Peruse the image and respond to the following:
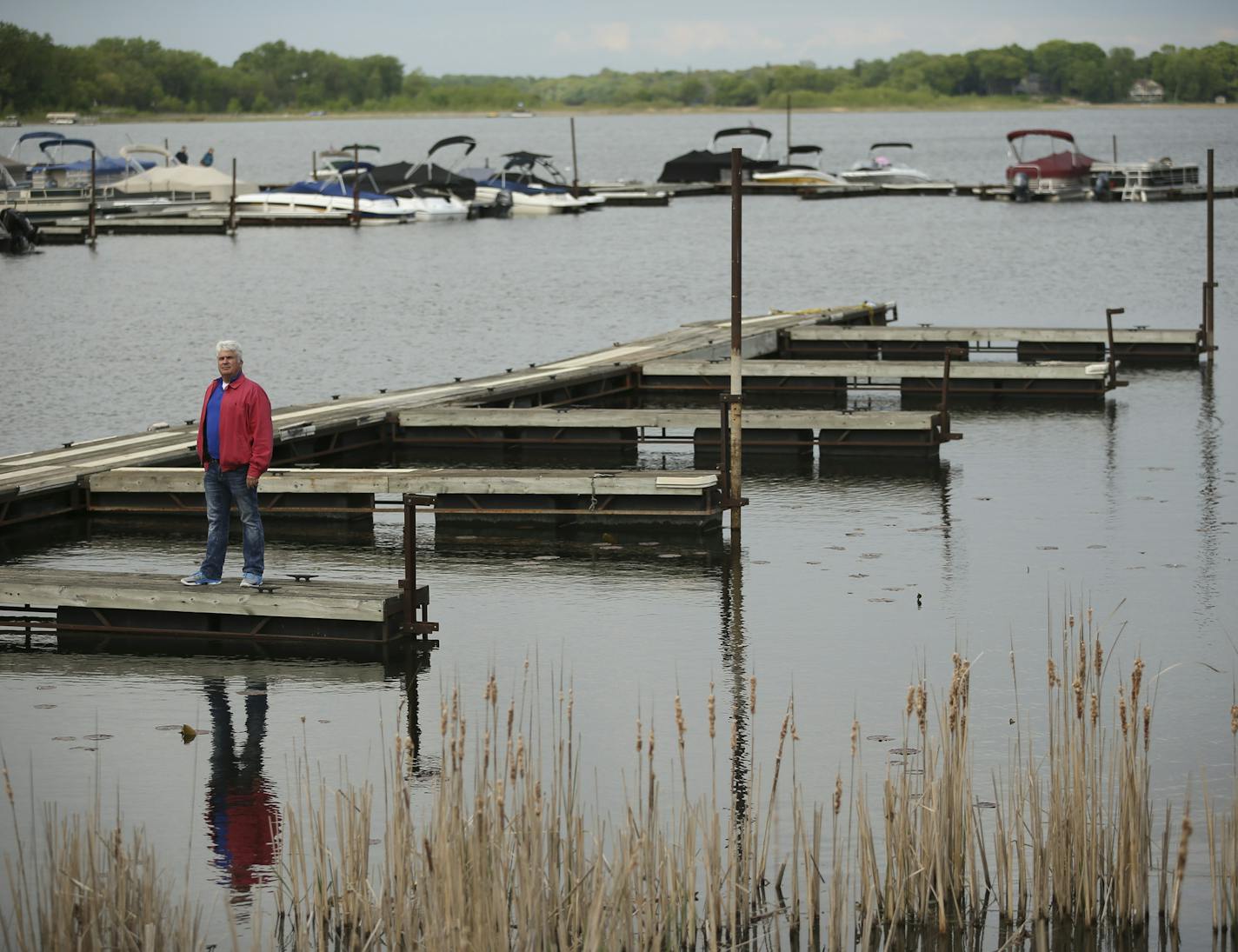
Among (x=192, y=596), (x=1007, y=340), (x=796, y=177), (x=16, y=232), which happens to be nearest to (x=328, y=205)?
(x=16, y=232)

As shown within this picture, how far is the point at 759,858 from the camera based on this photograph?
9.77 m

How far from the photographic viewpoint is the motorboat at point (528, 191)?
301 ft

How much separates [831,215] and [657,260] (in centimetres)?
2714

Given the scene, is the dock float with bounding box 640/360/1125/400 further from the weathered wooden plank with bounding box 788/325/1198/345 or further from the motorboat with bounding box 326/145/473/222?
the motorboat with bounding box 326/145/473/222

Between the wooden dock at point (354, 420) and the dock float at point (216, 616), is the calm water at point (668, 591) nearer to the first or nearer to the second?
the dock float at point (216, 616)

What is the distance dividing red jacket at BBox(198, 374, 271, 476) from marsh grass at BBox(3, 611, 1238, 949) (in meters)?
A: 4.35

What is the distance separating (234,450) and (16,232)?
60.0m

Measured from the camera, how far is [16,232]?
231 ft

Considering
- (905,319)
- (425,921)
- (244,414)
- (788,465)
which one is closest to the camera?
(425,921)

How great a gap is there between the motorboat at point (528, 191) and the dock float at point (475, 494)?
68.9 metres

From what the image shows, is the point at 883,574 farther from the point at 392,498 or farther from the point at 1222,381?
the point at 1222,381

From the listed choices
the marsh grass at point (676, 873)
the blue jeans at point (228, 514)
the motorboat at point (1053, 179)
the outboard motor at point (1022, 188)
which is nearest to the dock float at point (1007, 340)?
the blue jeans at point (228, 514)

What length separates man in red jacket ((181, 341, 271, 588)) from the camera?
14.1m

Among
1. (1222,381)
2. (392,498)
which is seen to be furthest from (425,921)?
(1222,381)
